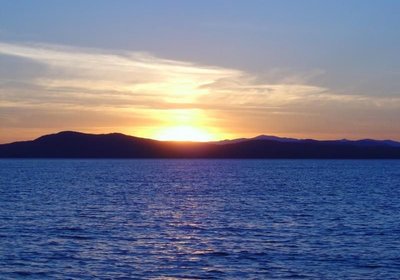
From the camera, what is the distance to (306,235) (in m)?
42.1

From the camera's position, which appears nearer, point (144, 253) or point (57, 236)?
point (144, 253)

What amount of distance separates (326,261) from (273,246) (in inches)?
186

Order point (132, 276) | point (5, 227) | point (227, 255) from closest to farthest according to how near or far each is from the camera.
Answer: point (132, 276), point (227, 255), point (5, 227)

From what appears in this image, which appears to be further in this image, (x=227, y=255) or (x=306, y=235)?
(x=306, y=235)

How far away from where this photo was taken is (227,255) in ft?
113

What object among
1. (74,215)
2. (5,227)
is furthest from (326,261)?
(74,215)

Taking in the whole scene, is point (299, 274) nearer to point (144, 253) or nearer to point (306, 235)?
point (144, 253)

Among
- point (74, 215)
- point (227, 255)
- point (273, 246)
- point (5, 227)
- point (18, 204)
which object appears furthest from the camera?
point (18, 204)

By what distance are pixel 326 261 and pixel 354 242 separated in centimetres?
676

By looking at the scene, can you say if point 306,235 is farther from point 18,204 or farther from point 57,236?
point 18,204

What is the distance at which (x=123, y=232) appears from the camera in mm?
43156

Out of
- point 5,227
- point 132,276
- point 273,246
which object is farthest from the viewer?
point 5,227

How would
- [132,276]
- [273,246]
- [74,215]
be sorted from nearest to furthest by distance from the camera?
[132,276] → [273,246] → [74,215]

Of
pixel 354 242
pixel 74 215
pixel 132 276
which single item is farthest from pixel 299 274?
pixel 74 215
